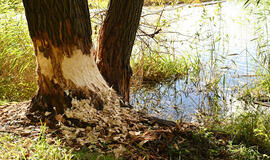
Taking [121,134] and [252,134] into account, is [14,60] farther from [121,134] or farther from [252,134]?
[252,134]

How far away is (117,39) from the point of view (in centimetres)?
279

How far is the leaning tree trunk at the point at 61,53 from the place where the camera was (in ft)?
6.88

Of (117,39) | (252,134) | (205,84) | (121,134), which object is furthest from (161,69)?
(121,134)

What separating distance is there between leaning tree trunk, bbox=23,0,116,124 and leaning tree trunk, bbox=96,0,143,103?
0.44 meters

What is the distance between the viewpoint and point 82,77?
2354 millimetres

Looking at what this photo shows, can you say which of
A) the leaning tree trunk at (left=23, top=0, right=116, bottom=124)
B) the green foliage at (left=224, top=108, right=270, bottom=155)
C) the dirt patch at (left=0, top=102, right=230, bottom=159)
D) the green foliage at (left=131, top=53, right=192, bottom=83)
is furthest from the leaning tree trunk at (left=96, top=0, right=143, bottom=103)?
the green foliage at (left=131, top=53, right=192, bottom=83)

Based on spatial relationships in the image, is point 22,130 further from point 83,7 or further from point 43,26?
point 83,7

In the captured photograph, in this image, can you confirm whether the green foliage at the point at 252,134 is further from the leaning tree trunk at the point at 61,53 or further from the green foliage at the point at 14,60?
the green foliage at the point at 14,60

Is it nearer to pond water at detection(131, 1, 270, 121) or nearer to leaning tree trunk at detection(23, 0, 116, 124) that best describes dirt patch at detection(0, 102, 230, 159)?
leaning tree trunk at detection(23, 0, 116, 124)

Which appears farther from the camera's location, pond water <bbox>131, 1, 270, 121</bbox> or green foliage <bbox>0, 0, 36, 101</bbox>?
pond water <bbox>131, 1, 270, 121</bbox>

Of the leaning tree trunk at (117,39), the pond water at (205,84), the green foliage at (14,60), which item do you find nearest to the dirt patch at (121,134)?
the leaning tree trunk at (117,39)

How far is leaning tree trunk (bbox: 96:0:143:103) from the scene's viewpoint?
2715 mm

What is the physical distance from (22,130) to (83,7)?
115cm

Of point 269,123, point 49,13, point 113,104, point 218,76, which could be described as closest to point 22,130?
point 113,104
